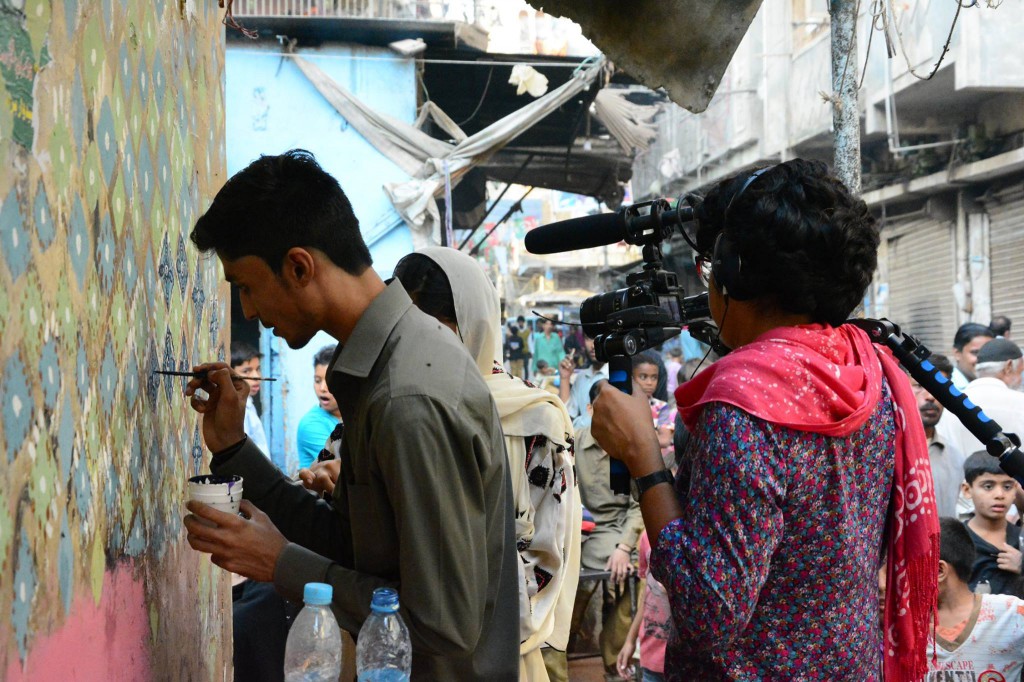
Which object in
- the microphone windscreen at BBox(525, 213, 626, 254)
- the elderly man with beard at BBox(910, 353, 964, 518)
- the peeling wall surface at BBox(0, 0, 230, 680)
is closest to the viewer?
the peeling wall surface at BBox(0, 0, 230, 680)

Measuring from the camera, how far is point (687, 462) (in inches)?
69.2

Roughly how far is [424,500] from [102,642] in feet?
2.29

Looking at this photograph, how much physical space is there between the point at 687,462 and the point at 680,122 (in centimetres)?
1778

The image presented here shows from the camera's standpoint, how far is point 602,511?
5.83 m

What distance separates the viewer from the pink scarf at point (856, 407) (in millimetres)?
1579

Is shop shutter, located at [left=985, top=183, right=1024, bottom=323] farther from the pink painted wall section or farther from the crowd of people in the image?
the pink painted wall section

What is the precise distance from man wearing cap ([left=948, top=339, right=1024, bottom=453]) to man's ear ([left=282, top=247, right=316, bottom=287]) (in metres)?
4.24

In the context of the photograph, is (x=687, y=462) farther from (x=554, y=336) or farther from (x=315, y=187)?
(x=554, y=336)

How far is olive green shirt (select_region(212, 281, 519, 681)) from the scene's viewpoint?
1.55 meters

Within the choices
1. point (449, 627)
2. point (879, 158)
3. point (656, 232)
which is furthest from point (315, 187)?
point (879, 158)

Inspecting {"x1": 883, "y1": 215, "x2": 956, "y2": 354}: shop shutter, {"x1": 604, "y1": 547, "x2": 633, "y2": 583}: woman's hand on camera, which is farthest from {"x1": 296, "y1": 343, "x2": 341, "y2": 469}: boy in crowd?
{"x1": 883, "y1": 215, "x2": 956, "y2": 354}: shop shutter

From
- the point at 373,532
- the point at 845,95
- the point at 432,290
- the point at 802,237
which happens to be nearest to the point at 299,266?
the point at 373,532

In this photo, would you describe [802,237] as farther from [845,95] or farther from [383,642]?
[845,95]

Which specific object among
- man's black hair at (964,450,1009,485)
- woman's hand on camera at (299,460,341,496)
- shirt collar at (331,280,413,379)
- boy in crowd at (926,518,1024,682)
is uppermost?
shirt collar at (331,280,413,379)
